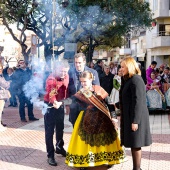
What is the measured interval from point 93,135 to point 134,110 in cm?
73

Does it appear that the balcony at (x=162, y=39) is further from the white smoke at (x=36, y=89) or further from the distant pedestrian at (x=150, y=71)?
the white smoke at (x=36, y=89)

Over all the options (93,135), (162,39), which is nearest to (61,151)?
(93,135)

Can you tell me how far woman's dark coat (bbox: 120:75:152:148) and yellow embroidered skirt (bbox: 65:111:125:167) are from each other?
278mm

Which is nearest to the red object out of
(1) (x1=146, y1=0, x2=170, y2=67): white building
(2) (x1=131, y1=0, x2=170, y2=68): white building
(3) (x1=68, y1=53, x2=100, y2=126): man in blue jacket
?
(3) (x1=68, y1=53, x2=100, y2=126): man in blue jacket

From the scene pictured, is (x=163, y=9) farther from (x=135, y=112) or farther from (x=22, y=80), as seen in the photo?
(x=135, y=112)

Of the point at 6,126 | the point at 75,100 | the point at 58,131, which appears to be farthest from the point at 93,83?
the point at 6,126

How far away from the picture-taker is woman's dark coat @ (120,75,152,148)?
498 centimetres

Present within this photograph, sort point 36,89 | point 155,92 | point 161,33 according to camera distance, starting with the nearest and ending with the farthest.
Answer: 1. point 36,89
2. point 155,92
3. point 161,33

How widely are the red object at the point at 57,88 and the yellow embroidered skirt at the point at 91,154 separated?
655 millimetres

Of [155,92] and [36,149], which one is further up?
[155,92]

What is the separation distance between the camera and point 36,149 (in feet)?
23.2

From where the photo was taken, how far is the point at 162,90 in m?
12.1

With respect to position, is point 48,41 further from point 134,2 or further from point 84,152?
point 84,152

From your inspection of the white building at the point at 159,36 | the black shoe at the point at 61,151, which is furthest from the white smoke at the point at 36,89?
the white building at the point at 159,36
